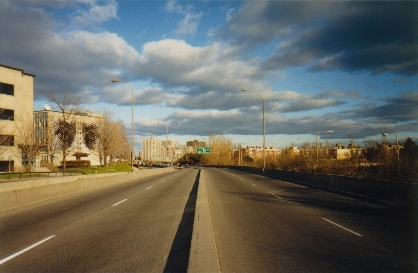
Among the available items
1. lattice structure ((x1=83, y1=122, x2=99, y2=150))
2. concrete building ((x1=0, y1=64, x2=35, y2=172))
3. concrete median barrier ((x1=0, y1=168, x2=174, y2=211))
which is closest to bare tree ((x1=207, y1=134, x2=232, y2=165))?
lattice structure ((x1=83, y1=122, x2=99, y2=150))

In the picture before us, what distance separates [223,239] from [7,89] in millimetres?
58844

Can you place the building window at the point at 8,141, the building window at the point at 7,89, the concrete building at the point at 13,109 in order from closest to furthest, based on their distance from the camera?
the building window at the point at 8,141, the concrete building at the point at 13,109, the building window at the point at 7,89

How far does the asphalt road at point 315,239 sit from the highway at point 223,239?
2 cm

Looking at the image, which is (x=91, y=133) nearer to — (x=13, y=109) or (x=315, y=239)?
(x=13, y=109)

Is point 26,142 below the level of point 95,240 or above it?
above

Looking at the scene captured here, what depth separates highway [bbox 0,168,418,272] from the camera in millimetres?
5961

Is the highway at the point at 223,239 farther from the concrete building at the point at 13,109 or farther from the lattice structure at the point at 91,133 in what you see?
the lattice structure at the point at 91,133

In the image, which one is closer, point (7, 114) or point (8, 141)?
point (8, 141)

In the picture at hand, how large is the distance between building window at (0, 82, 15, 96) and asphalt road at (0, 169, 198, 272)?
49.6 meters

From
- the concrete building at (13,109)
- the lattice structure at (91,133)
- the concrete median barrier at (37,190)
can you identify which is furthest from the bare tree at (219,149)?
the concrete median barrier at (37,190)

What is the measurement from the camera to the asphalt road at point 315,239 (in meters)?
5.88

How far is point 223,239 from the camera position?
787cm

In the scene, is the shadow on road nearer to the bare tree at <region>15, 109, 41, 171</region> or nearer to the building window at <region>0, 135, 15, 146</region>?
the bare tree at <region>15, 109, 41, 171</region>

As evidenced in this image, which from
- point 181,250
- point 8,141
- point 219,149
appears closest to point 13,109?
point 8,141
